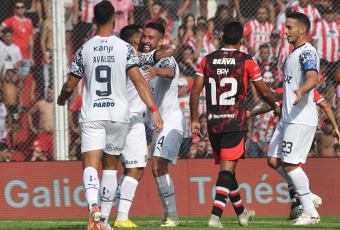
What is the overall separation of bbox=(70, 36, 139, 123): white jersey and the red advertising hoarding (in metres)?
4.96

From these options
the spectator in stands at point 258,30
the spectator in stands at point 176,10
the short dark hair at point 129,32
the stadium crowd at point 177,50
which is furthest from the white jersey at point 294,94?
the spectator in stands at point 176,10

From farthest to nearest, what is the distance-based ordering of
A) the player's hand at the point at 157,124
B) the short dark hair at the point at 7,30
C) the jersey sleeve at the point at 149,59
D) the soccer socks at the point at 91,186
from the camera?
1. the short dark hair at the point at 7,30
2. the jersey sleeve at the point at 149,59
3. the player's hand at the point at 157,124
4. the soccer socks at the point at 91,186

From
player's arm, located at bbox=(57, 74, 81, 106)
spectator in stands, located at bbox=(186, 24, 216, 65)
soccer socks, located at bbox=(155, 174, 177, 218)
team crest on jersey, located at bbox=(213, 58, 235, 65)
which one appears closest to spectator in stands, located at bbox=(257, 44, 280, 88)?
spectator in stands, located at bbox=(186, 24, 216, 65)

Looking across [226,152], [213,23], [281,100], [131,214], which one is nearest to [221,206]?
[226,152]

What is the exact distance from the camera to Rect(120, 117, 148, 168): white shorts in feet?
27.9

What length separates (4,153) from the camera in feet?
40.4

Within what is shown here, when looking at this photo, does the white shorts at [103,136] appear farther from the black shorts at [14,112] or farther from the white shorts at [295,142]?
the black shorts at [14,112]

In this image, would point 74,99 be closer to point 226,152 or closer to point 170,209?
point 170,209

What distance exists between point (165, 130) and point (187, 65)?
180 inches

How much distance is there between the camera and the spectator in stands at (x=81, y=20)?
42.8 ft

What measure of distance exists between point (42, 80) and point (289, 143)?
18.3 feet

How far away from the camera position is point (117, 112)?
7059 millimetres

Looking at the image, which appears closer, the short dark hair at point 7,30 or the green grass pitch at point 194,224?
the green grass pitch at point 194,224

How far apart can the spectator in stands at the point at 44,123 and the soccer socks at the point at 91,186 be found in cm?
536
